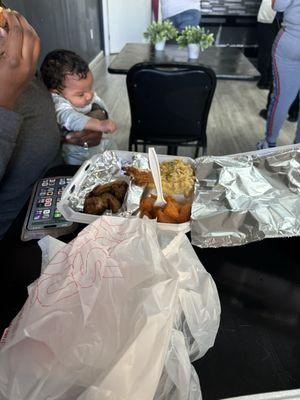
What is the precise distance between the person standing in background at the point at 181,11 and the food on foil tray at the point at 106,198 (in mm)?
2617

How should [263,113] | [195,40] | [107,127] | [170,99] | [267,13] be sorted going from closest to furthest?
[107,127] < [170,99] < [195,40] < [263,113] < [267,13]

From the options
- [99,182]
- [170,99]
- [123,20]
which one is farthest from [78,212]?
[123,20]

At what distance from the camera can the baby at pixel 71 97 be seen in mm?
1232

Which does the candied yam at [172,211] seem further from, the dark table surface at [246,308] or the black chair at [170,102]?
the black chair at [170,102]

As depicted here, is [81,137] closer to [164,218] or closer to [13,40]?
[13,40]

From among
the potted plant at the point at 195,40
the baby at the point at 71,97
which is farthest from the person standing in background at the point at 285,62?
the baby at the point at 71,97

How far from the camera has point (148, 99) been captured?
68.1 inches

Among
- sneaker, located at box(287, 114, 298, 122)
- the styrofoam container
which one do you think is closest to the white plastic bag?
the styrofoam container

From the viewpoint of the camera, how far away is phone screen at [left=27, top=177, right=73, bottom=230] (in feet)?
2.17

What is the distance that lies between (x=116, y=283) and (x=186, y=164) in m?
0.49

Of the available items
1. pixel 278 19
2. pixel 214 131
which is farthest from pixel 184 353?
pixel 278 19

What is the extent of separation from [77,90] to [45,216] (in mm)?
818

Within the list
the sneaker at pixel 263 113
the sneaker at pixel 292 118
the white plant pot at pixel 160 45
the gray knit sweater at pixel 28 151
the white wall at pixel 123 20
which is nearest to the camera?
the gray knit sweater at pixel 28 151

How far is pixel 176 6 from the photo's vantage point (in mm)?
2752
